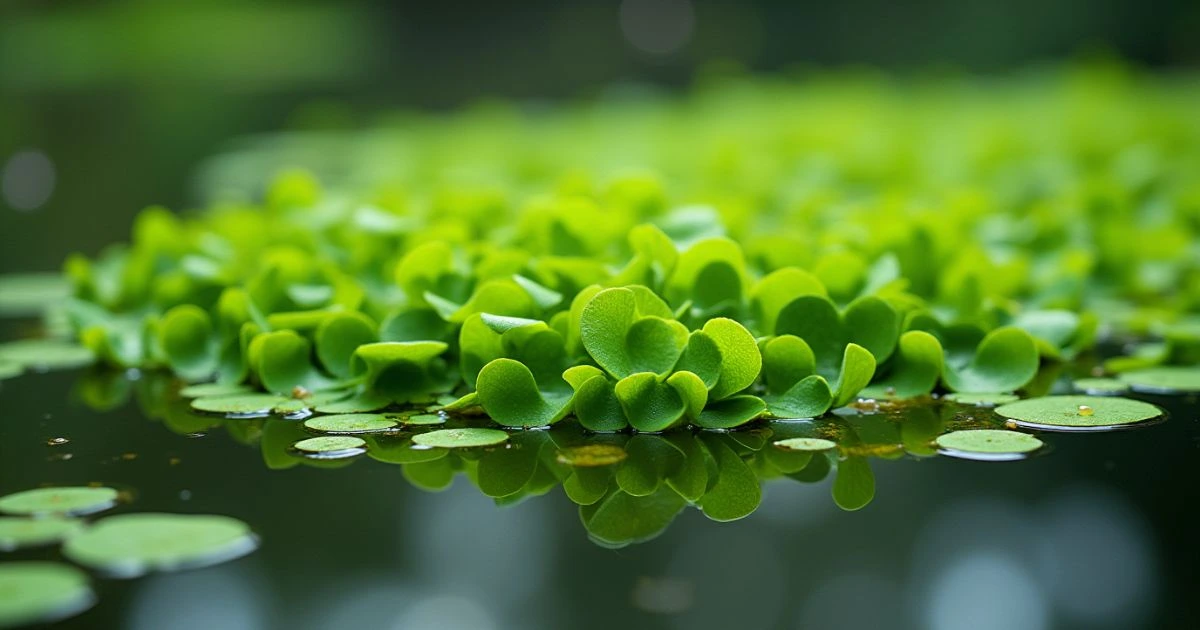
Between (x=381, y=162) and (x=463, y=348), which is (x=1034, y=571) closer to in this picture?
(x=463, y=348)

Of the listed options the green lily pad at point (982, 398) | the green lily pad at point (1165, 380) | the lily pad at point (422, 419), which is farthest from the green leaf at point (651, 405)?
the green lily pad at point (1165, 380)

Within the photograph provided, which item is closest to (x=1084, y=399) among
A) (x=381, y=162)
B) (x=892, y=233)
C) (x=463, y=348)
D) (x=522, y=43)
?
(x=892, y=233)

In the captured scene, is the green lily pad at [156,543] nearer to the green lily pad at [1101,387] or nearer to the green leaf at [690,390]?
the green leaf at [690,390]

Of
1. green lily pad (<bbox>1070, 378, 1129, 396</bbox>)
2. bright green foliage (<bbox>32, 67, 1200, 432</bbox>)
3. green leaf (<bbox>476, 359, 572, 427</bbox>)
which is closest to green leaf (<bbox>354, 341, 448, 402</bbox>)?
bright green foliage (<bbox>32, 67, 1200, 432</bbox>)

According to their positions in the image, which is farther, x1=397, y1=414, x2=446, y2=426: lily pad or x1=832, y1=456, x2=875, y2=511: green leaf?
x1=397, y1=414, x2=446, y2=426: lily pad

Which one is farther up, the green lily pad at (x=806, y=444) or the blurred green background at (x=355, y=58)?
the blurred green background at (x=355, y=58)

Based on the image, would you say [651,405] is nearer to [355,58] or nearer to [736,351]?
[736,351]

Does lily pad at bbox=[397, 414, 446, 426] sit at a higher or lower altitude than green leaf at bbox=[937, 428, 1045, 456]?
higher

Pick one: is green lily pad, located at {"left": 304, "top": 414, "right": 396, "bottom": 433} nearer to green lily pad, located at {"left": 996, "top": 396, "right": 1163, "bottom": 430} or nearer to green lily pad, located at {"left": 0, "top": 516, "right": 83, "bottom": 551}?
green lily pad, located at {"left": 0, "top": 516, "right": 83, "bottom": 551}
